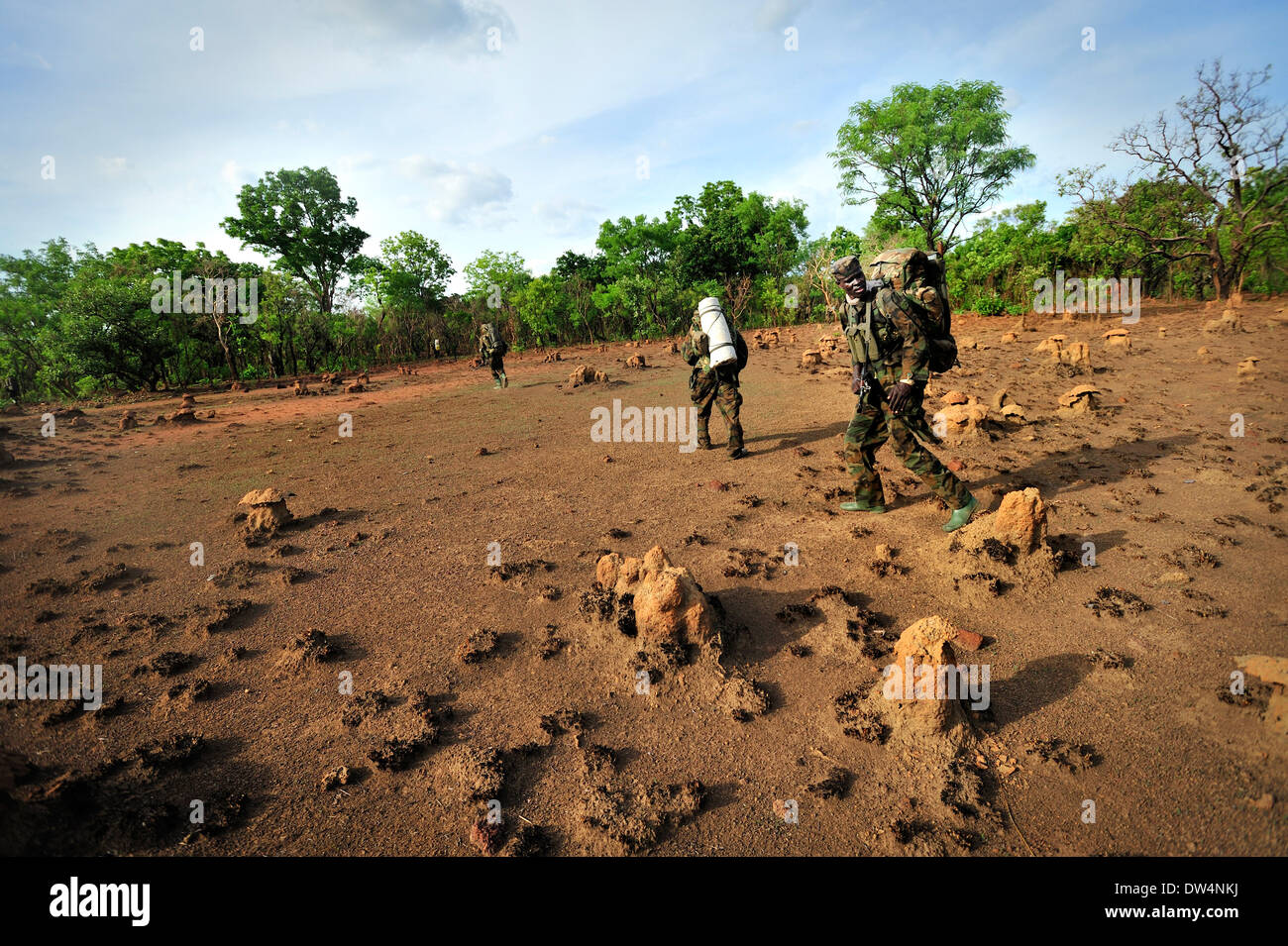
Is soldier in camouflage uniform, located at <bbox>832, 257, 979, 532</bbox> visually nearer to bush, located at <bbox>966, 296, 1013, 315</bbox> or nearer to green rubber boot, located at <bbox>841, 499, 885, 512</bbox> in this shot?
green rubber boot, located at <bbox>841, 499, 885, 512</bbox>

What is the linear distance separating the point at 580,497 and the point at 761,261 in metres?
28.6

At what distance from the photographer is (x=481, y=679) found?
3.47 metres

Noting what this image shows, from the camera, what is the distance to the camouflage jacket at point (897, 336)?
4793mm

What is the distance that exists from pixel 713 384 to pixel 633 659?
195 inches

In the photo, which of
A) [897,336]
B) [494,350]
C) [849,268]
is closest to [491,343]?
[494,350]

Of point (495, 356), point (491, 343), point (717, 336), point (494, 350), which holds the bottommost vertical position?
point (717, 336)

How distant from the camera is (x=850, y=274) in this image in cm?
495

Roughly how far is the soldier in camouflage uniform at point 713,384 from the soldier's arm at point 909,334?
2.59m

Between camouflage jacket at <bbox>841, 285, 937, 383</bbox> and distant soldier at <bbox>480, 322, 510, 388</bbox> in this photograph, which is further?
distant soldier at <bbox>480, 322, 510, 388</bbox>

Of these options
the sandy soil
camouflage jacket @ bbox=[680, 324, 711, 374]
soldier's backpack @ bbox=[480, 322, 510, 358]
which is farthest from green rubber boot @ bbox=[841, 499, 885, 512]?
soldier's backpack @ bbox=[480, 322, 510, 358]

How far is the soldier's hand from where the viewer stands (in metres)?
4.71

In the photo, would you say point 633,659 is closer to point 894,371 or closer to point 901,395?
point 901,395

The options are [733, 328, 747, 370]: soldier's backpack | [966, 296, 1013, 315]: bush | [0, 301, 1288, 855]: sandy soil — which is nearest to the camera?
[0, 301, 1288, 855]: sandy soil
